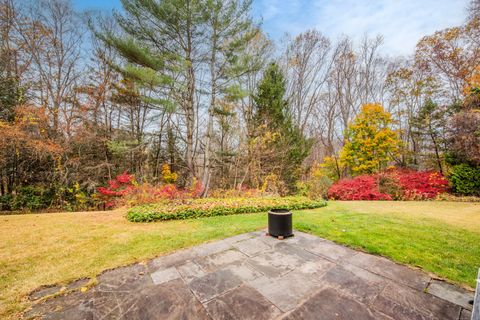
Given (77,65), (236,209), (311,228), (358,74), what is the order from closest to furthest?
1. (311,228)
2. (236,209)
3. (77,65)
4. (358,74)

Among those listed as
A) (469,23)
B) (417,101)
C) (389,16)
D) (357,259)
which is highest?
(469,23)

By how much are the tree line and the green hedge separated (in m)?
2.76

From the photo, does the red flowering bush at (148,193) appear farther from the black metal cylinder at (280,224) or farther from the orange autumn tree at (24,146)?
the black metal cylinder at (280,224)

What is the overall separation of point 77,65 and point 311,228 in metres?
14.5

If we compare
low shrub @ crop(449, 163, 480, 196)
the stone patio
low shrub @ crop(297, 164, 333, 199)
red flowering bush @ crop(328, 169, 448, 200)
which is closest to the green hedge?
low shrub @ crop(297, 164, 333, 199)

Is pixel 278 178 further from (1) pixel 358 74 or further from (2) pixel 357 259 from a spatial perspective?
(1) pixel 358 74

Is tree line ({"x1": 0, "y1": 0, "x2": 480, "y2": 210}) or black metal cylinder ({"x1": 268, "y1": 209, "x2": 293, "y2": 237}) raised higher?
tree line ({"x1": 0, "y1": 0, "x2": 480, "y2": 210})

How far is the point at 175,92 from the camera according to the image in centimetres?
897

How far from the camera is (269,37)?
12898 millimetres

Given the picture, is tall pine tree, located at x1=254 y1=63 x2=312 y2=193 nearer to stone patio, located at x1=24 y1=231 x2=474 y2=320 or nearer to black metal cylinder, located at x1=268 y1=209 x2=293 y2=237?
black metal cylinder, located at x1=268 y1=209 x2=293 y2=237

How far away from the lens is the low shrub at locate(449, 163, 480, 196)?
28.9 ft

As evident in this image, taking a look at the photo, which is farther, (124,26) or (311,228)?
(124,26)

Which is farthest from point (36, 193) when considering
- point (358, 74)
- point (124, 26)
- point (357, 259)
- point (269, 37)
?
point (358, 74)

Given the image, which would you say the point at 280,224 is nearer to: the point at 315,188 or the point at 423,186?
the point at 315,188
